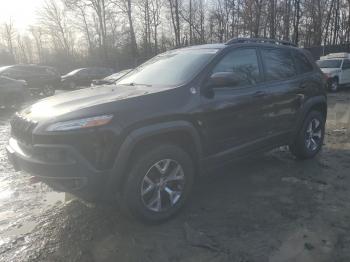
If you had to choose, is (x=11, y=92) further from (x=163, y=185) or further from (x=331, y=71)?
(x=331, y=71)

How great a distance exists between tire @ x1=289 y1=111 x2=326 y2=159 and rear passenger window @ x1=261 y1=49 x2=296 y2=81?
89cm

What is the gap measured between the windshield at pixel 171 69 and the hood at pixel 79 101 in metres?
0.30

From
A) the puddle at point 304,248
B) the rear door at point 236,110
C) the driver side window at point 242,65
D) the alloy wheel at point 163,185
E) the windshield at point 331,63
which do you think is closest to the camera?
the puddle at point 304,248

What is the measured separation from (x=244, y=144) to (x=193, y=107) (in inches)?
40.6

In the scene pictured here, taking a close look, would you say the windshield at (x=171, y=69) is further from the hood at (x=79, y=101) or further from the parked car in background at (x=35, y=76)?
the parked car in background at (x=35, y=76)

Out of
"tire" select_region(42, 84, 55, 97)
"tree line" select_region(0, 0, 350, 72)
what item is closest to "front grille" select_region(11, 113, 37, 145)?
"tire" select_region(42, 84, 55, 97)

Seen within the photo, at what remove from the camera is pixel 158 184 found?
3904mm

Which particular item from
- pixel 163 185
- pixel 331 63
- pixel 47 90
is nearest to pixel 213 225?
pixel 163 185

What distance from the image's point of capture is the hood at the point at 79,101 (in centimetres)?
362

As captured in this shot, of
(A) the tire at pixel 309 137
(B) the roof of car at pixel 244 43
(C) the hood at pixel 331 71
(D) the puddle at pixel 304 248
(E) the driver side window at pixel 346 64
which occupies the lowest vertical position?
(D) the puddle at pixel 304 248

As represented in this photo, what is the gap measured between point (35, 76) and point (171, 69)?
1730 cm

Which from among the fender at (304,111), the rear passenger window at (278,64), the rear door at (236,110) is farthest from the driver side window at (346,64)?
the rear door at (236,110)

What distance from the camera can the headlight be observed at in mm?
3346

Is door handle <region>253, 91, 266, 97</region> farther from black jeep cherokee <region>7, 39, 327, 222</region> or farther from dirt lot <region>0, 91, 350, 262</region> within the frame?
dirt lot <region>0, 91, 350, 262</region>
